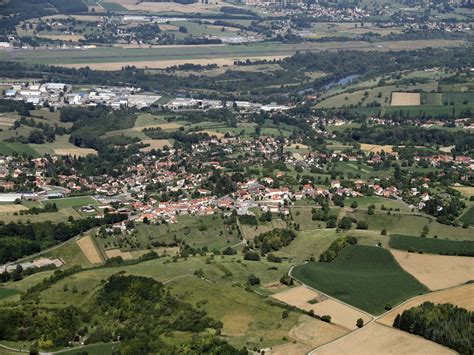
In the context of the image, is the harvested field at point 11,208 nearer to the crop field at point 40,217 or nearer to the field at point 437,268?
the crop field at point 40,217

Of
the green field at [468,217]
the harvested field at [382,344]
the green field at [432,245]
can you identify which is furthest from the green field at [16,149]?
the harvested field at [382,344]

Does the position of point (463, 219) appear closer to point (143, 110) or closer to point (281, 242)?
point (281, 242)

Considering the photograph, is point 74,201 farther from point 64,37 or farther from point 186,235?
point 64,37

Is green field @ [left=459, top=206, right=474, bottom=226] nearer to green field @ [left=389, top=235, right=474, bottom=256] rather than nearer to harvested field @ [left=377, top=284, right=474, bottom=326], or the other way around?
green field @ [left=389, top=235, right=474, bottom=256]

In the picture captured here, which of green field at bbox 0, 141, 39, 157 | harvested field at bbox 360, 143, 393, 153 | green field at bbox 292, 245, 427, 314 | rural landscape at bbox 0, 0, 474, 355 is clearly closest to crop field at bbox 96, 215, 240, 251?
rural landscape at bbox 0, 0, 474, 355

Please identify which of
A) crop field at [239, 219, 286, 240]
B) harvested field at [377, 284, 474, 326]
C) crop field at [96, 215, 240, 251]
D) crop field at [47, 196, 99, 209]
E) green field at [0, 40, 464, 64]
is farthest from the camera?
green field at [0, 40, 464, 64]

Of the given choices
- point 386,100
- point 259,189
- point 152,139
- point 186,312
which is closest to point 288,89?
point 386,100

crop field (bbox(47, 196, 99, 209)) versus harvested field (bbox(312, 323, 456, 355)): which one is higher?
harvested field (bbox(312, 323, 456, 355))
